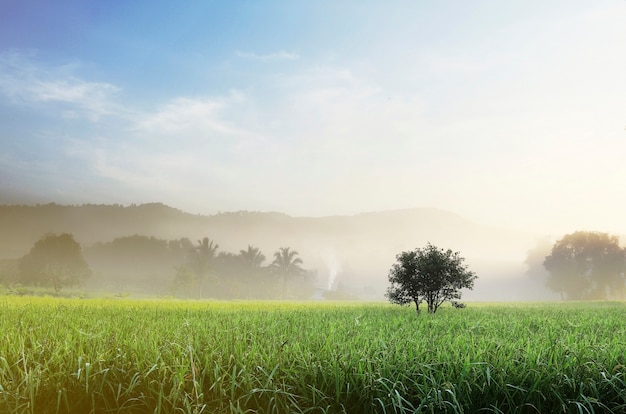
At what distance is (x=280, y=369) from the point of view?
599 cm

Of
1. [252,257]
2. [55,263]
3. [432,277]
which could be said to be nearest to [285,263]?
[252,257]

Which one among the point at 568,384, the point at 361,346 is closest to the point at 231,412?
the point at 361,346

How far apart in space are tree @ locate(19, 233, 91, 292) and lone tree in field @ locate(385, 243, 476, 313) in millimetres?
79013

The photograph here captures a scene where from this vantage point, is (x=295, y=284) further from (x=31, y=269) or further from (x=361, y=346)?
(x=361, y=346)

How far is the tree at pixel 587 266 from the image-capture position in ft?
307

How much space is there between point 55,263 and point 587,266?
351 ft

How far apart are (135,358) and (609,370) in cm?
676

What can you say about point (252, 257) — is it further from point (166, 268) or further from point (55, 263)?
point (55, 263)

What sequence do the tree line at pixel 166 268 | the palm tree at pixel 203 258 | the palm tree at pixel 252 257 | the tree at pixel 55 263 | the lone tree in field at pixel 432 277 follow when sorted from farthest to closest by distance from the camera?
the palm tree at pixel 252 257
the palm tree at pixel 203 258
the tree line at pixel 166 268
the tree at pixel 55 263
the lone tree in field at pixel 432 277

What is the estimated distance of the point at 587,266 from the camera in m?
95.2

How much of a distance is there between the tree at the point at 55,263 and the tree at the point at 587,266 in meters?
96.8

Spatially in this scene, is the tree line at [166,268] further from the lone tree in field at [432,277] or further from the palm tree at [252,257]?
the lone tree in field at [432,277]

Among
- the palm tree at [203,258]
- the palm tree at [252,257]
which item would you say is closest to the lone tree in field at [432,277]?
the palm tree at [203,258]

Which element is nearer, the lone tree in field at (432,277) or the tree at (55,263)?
the lone tree in field at (432,277)
